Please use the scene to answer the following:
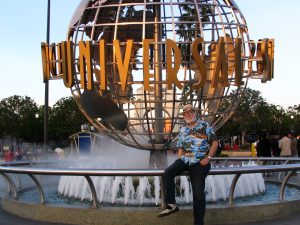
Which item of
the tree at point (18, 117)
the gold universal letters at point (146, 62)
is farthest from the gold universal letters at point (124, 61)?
the tree at point (18, 117)

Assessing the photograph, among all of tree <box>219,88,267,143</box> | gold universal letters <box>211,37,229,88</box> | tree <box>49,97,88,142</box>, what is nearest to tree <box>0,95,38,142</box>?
tree <box>49,97,88,142</box>

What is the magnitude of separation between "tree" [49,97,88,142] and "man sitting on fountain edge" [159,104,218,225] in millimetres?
50808

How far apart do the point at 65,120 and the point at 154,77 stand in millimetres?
51523

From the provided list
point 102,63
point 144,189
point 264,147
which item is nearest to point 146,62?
point 102,63

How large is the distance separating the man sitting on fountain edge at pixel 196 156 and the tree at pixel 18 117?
5729 centimetres

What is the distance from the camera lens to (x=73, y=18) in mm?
8500

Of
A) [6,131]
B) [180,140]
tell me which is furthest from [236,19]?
[6,131]

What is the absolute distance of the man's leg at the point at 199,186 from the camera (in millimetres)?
5258

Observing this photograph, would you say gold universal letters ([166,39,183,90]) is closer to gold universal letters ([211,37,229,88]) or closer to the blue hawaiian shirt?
gold universal letters ([211,37,229,88])

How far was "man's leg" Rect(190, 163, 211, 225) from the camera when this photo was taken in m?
5.26

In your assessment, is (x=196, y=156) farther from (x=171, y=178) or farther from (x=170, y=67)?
(x=170, y=67)

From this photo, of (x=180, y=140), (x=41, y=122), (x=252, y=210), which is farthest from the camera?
(x=41, y=122)

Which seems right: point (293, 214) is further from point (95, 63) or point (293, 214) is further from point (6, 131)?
point (6, 131)

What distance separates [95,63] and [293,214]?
383 centimetres
